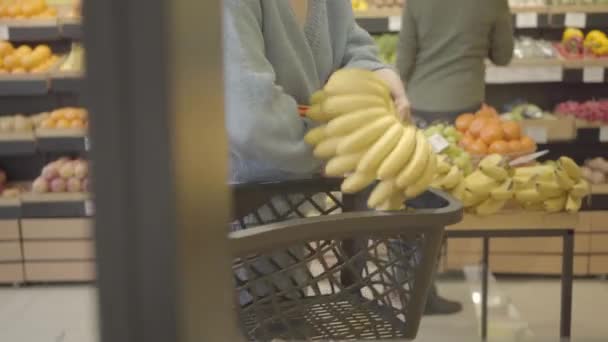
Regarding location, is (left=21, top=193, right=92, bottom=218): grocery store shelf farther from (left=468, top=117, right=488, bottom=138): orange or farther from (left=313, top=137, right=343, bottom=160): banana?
(left=313, top=137, right=343, bottom=160): banana

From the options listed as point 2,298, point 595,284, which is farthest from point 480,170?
point 2,298

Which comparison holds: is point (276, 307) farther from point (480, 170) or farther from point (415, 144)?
point (480, 170)

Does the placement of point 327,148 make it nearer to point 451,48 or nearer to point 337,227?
point 337,227

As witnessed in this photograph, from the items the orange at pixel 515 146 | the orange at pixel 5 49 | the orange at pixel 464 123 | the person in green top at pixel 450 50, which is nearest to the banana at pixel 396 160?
the orange at pixel 515 146

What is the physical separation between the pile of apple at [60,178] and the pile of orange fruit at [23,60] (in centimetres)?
51

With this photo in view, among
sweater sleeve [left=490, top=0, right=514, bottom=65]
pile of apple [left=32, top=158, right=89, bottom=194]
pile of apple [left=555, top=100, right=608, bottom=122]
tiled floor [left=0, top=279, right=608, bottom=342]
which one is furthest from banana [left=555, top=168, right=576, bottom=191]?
pile of apple [left=32, top=158, right=89, bottom=194]

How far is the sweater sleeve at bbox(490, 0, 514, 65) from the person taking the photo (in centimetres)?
350

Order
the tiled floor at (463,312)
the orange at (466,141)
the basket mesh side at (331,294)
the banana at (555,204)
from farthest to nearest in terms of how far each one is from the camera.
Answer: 1. the tiled floor at (463,312)
2. the orange at (466,141)
3. the banana at (555,204)
4. the basket mesh side at (331,294)

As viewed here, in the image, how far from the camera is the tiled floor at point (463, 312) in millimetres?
3445

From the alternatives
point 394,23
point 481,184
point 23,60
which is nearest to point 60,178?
point 23,60

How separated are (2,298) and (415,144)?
3587 mm

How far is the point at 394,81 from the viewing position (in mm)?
1376

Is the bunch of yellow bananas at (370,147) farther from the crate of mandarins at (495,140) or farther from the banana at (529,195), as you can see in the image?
the crate of mandarins at (495,140)

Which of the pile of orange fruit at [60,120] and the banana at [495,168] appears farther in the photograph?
the pile of orange fruit at [60,120]
